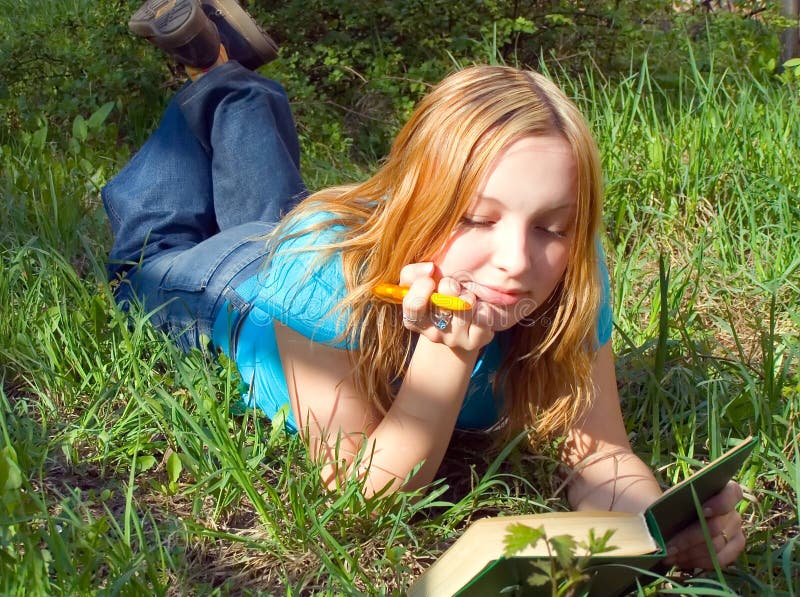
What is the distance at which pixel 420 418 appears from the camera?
1687 millimetres

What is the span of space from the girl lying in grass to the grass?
9 cm

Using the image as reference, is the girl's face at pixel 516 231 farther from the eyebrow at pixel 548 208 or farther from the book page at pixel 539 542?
the book page at pixel 539 542

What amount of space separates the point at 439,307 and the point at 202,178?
47.1 inches

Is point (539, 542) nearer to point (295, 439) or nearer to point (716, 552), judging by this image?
point (716, 552)

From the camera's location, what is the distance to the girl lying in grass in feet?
5.13

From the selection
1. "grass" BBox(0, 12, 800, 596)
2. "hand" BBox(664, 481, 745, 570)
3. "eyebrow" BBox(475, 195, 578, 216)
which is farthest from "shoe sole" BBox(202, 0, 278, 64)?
"hand" BBox(664, 481, 745, 570)

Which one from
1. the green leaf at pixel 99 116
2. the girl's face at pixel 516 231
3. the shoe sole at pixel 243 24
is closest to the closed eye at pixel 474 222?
the girl's face at pixel 516 231

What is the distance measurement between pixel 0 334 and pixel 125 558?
0.89 m

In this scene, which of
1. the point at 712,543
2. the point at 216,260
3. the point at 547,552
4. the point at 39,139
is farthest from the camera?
the point at 39,139

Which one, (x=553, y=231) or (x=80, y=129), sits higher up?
(x=553, y=231)

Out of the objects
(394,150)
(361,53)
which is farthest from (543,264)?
(361,53)

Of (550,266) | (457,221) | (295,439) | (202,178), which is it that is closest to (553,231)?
(550,266)

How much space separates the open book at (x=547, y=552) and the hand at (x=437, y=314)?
38 centimetres

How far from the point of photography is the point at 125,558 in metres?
1.44
